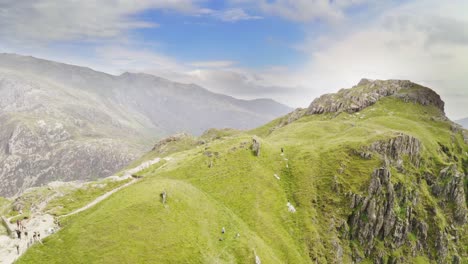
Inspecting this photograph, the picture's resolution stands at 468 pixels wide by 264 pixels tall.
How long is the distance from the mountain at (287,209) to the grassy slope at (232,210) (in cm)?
37

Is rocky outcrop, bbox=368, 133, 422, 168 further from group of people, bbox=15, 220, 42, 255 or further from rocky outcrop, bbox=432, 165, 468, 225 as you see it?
group of people, bbox=15, 220, 42, 255

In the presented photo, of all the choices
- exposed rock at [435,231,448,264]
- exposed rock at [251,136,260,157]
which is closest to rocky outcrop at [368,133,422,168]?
exposed rock at [435,231,448,264]

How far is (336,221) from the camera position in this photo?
123 metres

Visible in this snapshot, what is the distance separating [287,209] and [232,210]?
23627 millimetres

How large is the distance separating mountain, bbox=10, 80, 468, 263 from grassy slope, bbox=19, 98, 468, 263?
37 centimetres

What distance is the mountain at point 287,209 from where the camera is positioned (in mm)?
82875

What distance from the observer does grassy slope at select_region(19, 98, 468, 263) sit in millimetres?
80062

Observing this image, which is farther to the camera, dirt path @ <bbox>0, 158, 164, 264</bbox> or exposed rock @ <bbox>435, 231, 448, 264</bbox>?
exposed rock @ <bbox>435, 231, 448, 264</bbox>

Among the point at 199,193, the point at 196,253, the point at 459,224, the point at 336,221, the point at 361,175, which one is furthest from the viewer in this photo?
the point at 459,224

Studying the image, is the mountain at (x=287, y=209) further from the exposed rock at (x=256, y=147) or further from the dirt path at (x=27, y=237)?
the dirt path at (x=27, y=237)

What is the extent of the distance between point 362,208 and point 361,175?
1461 cm

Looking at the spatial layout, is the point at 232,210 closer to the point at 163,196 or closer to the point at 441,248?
the point at 163,196

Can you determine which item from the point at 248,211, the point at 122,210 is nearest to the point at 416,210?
the point at 248,211

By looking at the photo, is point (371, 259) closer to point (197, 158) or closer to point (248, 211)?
point (248, 211)
